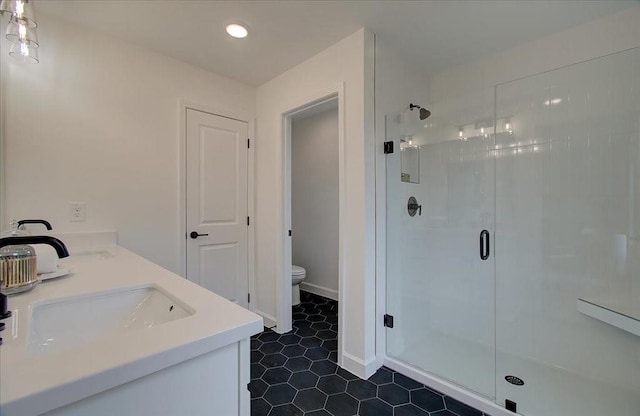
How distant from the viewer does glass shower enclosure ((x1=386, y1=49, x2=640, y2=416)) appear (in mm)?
1784

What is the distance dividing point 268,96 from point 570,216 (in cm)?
263

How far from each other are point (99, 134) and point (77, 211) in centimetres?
56

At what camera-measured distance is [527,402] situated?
5.31ft

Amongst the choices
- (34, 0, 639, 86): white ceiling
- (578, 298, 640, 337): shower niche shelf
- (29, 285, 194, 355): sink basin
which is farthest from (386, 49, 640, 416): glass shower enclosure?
(29, 285, 194, 355): sink basin

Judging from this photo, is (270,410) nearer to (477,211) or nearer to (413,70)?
(477,211)

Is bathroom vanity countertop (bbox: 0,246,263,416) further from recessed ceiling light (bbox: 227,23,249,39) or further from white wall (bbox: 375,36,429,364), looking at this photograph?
recessed ceiling light (bbox: 227,23,249,39)

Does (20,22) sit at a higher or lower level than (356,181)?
higher

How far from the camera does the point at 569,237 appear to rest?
80.8 inches

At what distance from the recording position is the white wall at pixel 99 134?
5.87 feet

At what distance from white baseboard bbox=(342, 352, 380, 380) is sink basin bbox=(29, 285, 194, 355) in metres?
1.44

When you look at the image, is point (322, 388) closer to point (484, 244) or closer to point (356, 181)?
point (356, 181)

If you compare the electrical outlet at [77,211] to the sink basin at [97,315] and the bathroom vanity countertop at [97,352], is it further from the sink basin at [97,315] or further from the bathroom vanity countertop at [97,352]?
the sink basin at [97,315]

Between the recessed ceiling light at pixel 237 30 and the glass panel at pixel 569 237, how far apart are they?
191 centimetres

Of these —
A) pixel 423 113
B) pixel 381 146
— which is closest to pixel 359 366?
pixel 381 146
